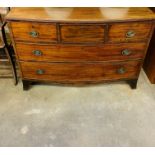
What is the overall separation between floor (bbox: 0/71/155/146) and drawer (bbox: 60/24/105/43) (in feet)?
2.20

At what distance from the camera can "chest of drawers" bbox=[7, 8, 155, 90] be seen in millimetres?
1449

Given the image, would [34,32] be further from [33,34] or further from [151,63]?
[151,63]

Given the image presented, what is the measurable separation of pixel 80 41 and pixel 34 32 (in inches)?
16.2

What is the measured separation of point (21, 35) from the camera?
5.03 feet

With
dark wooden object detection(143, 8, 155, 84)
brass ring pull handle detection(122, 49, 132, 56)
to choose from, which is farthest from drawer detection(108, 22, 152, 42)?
dark wooden object detection(143, 8, 155, 84)

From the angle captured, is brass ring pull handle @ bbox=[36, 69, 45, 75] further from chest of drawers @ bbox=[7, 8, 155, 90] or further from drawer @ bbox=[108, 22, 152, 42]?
drawer @ bbox=[108, 22, 152, 42]

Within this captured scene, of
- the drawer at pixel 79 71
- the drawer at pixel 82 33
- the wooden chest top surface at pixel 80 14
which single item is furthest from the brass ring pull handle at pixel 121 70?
the wooden chest top surface at pixel 80 14

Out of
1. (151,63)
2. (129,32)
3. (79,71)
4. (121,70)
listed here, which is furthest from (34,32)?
(151,63)

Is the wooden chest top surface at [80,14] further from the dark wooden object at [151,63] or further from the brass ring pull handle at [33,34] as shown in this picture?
the dark wooden object at [151,63]

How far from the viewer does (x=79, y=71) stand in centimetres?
178

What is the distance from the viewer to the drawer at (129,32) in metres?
1.48

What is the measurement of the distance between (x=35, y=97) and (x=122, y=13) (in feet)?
4.06
